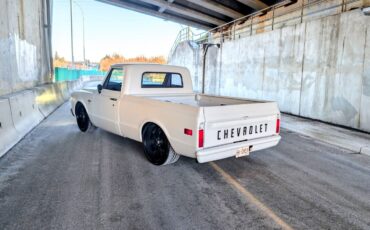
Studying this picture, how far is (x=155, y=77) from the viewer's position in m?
6.26

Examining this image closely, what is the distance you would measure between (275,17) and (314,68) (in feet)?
22.1

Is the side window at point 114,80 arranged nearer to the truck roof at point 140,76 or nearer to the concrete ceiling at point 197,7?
the truck roof at point 140,76

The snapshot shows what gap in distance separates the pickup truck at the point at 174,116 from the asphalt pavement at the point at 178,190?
1.55 feet

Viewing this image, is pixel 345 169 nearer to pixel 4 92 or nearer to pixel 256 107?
pixel 256 107

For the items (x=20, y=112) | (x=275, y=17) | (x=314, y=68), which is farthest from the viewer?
(x=275, y=17)

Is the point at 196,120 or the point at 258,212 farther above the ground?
the point at 196,120

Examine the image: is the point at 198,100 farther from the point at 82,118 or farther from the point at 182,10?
the point at 182,10

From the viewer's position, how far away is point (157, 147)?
5.01m

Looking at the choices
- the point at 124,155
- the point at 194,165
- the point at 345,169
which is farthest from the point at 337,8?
the point at 124,155

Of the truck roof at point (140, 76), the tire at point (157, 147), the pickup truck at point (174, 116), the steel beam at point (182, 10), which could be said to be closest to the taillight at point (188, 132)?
the pickup truck at point (174, 116)

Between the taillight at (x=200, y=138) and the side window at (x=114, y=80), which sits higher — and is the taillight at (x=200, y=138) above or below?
below

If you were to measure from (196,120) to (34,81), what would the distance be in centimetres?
1010

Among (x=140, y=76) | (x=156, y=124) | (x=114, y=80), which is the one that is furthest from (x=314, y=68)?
(x=156, y=124)

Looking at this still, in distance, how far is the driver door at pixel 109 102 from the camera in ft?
19.2
